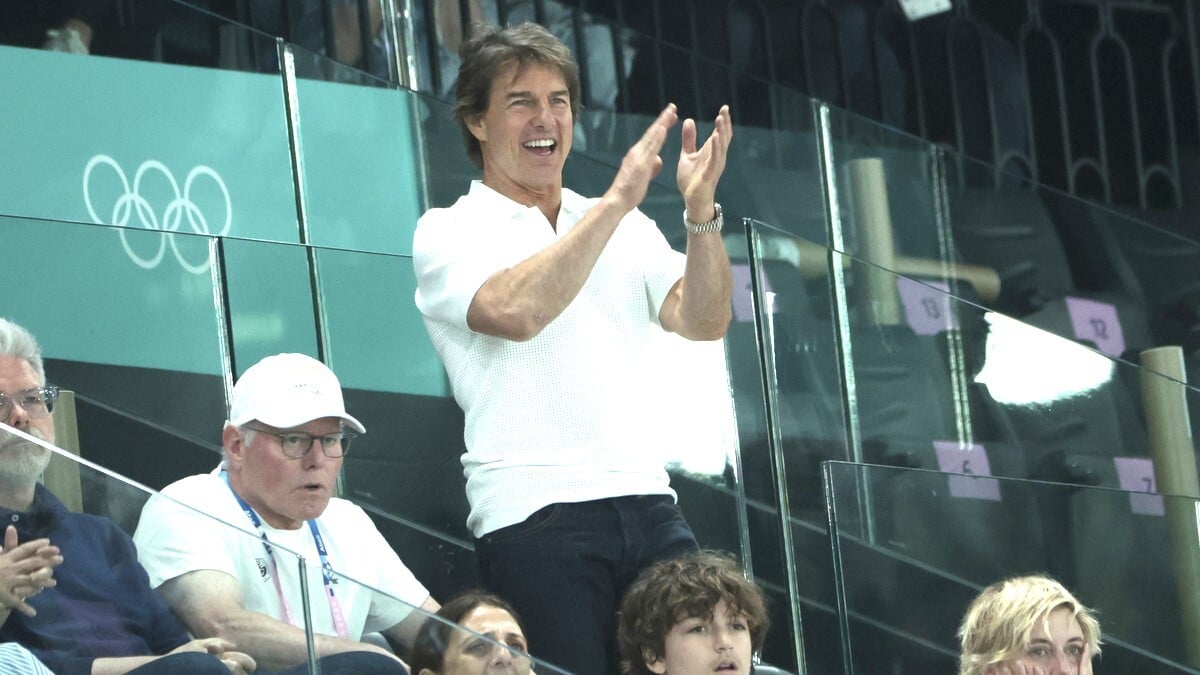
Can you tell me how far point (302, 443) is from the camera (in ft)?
10.4

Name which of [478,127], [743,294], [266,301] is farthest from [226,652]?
[743,294]

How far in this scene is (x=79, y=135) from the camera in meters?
4.06

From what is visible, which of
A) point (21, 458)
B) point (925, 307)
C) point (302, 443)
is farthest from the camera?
point (925, 307)

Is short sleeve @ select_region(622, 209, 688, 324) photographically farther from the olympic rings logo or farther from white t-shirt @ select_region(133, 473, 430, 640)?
the olympic rings logo

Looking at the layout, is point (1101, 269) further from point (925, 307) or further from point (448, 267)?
point (448, 267)

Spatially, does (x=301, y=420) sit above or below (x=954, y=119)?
below

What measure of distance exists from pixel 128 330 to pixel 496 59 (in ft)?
2.59

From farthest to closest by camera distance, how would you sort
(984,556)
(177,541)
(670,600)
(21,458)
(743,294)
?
(743,294), (984,556), (670,600), (177,541), (21,458)

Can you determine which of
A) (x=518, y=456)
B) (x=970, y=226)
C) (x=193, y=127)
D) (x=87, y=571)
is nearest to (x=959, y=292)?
(x=970, y=226)

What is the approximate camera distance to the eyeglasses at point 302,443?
3.14 metres

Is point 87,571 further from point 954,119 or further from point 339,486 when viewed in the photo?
point 954,119

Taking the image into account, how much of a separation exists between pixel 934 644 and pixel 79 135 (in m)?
1.87

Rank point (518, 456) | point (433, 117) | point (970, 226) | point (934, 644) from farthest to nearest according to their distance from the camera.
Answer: point (970, 226) < point (433, 117) < point (934, 644) < point (518, 456)

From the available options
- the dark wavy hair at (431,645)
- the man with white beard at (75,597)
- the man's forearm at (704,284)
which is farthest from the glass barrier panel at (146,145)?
the dark wavy hair at (431,645)
